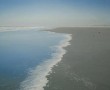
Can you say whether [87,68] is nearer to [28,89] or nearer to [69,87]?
[69,87]

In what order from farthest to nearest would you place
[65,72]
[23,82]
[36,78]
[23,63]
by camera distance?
[23,63] < [65,72] < [36,78] < [23,82]

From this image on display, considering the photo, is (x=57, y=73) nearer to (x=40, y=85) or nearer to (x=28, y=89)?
(x=40, y=85)

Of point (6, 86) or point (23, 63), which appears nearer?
point (6, 86)

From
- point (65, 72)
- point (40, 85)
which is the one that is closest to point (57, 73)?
point (65, 72)

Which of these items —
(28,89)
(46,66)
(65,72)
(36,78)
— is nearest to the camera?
(28,89)

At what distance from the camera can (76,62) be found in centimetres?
1820

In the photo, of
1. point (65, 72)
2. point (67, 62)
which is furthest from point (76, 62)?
point (65, 72)

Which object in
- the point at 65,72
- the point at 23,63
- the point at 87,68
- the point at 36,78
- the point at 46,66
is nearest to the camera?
the point at 36,78

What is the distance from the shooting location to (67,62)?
1830cm

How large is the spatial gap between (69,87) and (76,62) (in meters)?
6.72

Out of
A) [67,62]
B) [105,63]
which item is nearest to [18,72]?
[67,62]

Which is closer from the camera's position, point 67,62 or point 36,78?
point 36,78

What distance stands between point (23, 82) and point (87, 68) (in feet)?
19.7

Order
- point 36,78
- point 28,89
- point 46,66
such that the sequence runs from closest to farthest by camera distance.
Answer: point 28,89, point 36,78, point 46,66
